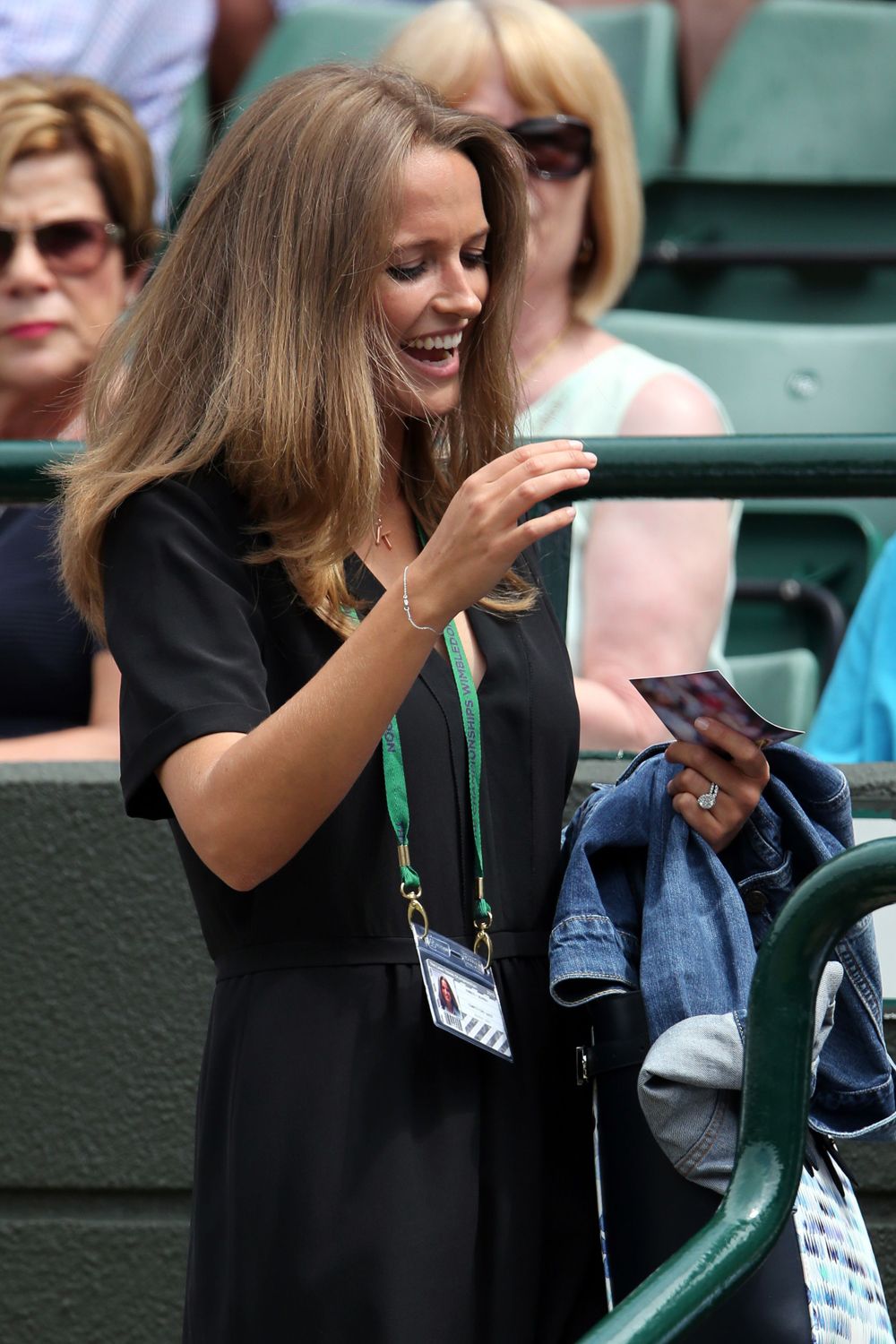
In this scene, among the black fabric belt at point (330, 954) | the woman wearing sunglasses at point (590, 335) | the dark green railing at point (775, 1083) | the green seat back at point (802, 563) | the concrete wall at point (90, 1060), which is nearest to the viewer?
the dark green railing at point (775, 1083)

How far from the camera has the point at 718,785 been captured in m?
1.72

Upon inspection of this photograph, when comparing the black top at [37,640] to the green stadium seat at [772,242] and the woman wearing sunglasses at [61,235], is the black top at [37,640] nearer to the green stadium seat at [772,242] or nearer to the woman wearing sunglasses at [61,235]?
the woman wearing sunglasses at [61,235]

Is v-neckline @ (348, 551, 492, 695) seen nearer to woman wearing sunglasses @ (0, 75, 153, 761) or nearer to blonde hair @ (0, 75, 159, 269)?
woman wearing sunglasses @ (0, 75, 153, 761)

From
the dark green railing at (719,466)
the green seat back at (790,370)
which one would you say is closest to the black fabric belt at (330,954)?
the dark green railing at (719,466)

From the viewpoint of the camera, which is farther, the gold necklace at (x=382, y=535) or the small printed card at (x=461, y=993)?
the gold necklace at (x=382, y=535)

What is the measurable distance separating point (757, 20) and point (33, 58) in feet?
6.32

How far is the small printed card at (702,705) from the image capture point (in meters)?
1.59

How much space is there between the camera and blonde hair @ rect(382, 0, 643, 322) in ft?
10.8

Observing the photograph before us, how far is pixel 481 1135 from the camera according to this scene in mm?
1650

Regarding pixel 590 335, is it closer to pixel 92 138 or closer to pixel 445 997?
pixel 92 138

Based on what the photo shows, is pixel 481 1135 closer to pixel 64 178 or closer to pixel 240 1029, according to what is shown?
pixel 240 1029

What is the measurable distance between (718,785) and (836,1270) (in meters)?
0.42

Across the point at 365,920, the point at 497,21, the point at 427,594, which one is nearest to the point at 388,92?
the point at 427,594

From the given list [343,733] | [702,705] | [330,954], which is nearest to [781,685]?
[702,705]
